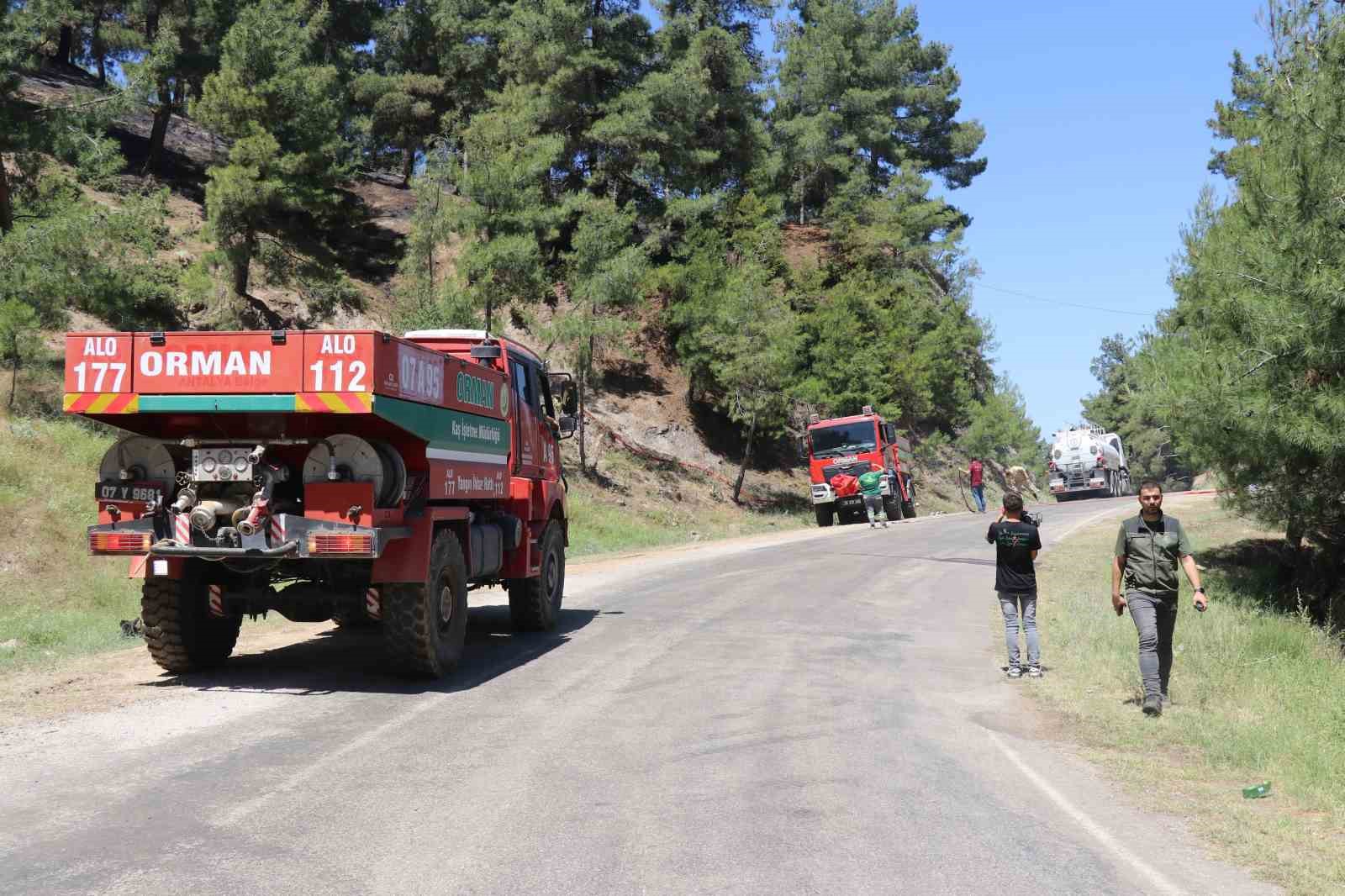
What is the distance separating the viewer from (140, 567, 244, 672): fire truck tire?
959 centimetres

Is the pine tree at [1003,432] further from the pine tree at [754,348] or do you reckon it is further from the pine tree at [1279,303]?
the pine tree at [1279,303]

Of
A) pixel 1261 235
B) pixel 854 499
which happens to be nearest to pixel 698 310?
pixel 854 499

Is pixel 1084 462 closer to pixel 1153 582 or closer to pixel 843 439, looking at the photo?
pixel 843 439

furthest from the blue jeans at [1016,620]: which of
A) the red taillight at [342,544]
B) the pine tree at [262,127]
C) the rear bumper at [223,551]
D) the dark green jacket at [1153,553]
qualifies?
the pine tree at [262,127]

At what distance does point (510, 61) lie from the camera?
4141 cm

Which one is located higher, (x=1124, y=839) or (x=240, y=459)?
(x=240, y=459)

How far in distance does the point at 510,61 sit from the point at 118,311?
20.8 m

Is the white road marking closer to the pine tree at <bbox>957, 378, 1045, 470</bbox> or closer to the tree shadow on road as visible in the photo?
the tree shadow on road

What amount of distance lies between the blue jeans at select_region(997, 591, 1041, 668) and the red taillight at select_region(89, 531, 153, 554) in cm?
781

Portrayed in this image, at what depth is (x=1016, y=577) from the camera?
1084 centimetres

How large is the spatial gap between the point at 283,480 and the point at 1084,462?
5233 cm

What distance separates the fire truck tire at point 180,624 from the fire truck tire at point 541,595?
3.47 meters

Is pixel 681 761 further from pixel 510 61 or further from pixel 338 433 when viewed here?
pixel 510 61

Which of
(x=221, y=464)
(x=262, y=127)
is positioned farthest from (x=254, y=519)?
(x=262, y=127)
